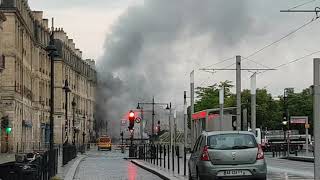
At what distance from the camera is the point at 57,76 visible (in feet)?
381

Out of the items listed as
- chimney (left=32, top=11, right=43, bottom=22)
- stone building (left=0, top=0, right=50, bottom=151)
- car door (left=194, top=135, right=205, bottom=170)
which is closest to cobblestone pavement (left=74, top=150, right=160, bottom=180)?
car door (left=194, top=135, right=205, bottom=170)

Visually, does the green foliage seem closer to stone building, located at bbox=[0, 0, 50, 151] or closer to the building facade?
the building facade

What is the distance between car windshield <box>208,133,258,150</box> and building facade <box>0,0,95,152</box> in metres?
49.3

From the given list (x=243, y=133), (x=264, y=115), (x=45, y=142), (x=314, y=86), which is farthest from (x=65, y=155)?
(x=264, y=115)

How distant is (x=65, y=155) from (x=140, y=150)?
13188mm

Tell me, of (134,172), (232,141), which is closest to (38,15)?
(134,172)

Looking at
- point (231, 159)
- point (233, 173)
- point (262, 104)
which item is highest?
point (262, 104)

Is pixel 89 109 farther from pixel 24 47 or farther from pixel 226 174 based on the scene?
pixel 226 174

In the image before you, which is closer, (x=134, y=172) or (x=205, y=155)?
(x=205, y=155)

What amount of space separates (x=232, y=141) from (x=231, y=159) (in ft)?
2.10

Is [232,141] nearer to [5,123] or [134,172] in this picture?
[134,172]

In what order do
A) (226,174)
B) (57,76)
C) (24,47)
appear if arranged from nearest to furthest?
(226,174) < (24,47) < (57,76)

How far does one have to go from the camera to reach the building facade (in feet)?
240

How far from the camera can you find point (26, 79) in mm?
85375
